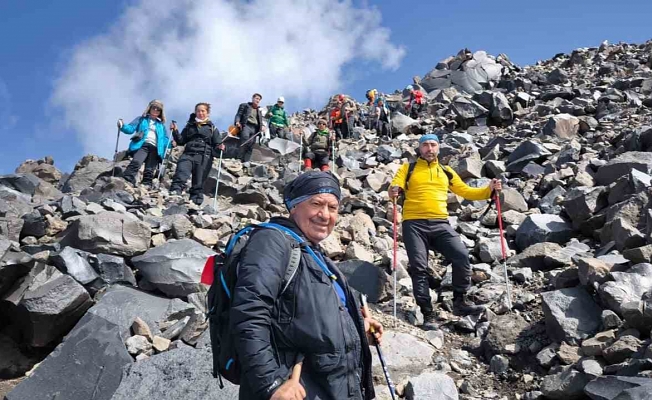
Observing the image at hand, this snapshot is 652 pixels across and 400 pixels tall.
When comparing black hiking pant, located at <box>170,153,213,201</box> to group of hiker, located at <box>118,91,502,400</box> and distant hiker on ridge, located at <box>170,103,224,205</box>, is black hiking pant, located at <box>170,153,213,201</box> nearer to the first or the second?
distant hiker on ridge, located at <box>170,103,224,205</box>

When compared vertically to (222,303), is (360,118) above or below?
above

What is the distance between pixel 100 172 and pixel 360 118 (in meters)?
16.3

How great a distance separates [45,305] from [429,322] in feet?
17.0

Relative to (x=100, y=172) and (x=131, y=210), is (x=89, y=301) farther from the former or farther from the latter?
(x=100, y=172)

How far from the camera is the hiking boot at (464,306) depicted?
668 centimetres

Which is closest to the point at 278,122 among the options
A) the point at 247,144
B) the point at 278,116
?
the point at 278,116

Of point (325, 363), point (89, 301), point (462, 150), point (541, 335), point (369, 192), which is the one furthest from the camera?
point (462, 150)

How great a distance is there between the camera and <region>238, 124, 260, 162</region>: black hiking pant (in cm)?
1769

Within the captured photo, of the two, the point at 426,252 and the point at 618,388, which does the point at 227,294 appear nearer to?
the point at 618,388

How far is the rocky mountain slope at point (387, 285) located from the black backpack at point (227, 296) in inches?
97.1

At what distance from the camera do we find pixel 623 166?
9727 millimetres

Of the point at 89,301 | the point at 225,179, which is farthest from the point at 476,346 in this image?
the point at 225,179

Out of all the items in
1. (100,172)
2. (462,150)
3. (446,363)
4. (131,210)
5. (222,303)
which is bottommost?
(446,363)

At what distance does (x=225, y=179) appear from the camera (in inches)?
553
